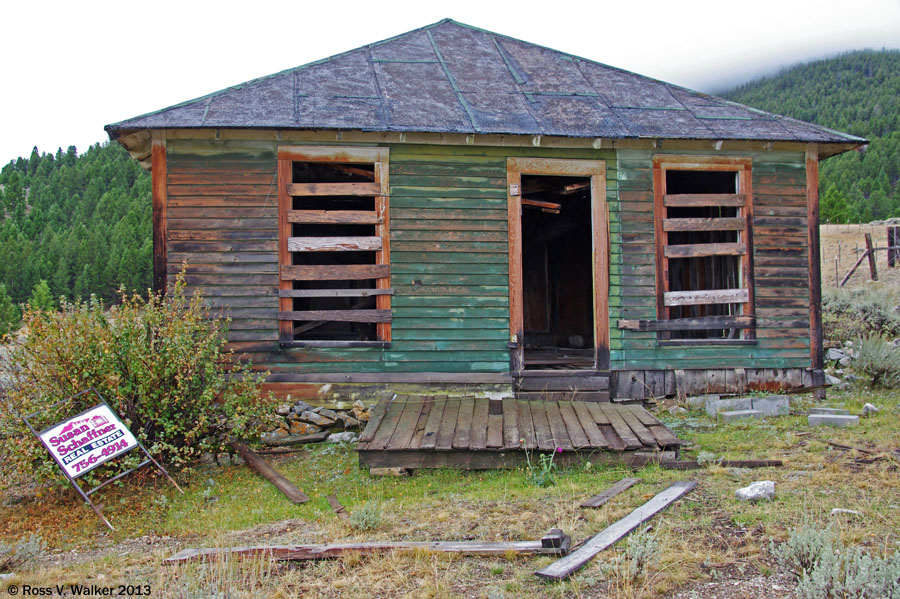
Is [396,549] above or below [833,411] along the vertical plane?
below

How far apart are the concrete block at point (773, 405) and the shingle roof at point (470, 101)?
325 centimetres

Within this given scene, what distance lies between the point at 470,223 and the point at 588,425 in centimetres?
296

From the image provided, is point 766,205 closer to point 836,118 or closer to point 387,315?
point 387,315

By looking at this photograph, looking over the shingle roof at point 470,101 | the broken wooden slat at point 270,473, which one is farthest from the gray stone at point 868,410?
the broken wooden slat at point 270,473

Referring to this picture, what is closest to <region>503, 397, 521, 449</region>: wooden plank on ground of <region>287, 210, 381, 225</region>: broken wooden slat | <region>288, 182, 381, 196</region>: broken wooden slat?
<region>287, 210, 381, 225</region>: broken wooden slat

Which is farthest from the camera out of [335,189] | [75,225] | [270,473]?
[75,225]

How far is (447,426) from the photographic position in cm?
650

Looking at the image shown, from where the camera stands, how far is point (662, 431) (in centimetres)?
629

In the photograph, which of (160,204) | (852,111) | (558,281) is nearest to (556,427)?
(160,204)

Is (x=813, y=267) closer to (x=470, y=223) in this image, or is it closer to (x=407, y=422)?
(x=470, y=223)

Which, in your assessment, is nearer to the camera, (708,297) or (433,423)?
(433,423)

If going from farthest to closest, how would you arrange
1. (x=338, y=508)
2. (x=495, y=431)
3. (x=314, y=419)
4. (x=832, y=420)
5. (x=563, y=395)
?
(x=563, y=395)
(x=314, y=419)
(x=832, y=420)
(x=495, y=431)
(x=338, y=508)

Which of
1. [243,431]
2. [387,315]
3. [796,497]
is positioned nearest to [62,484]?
[243,431]

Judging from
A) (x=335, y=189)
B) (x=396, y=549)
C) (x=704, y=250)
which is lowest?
(x=396, y=549)
